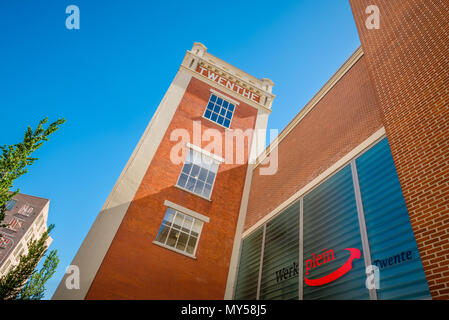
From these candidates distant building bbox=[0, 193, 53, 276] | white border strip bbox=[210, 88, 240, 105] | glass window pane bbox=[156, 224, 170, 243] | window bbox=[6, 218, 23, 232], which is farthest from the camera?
window bbox=[6, 218, 23, 232]

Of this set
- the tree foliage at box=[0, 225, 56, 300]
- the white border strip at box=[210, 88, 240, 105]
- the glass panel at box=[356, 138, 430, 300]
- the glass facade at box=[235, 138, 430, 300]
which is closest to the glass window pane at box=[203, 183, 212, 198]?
the glass facade at box=[235, 138, 430, 300]

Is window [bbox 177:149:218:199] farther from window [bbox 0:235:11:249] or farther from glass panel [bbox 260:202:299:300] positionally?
window [bbox 0:235:11:249]

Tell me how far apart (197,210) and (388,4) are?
1097 cm

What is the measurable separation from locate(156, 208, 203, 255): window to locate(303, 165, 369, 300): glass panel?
584 centimetres

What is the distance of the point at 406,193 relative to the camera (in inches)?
210

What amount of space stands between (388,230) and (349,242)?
1.05 metres

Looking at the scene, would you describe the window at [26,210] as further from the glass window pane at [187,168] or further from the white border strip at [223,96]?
the glass window pane at [187,168]

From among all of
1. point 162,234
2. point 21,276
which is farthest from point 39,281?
point 162,234

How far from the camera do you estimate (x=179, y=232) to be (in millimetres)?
12523

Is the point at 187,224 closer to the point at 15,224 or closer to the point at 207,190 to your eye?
the point at 207,190

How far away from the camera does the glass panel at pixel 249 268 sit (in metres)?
10.4

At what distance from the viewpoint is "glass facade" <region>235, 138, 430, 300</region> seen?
17.4 feet

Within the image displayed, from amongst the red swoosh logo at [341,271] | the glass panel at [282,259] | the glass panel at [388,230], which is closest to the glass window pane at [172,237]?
the glass panel at [282,259]
